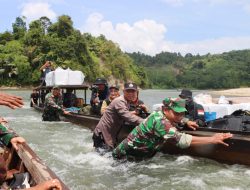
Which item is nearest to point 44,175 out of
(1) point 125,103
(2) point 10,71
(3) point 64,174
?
(3) point 64,174

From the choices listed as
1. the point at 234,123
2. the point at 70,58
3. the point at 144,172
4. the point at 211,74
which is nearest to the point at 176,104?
the point at 144,172

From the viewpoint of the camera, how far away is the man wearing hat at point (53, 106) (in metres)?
12.8

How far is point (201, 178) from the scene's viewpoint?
5.66 metres

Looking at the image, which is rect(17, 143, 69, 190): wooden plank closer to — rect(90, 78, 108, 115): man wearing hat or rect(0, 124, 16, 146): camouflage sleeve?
rect(0, 124, 16, 146): camouflage sleeve

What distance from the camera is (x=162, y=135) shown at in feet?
16.1

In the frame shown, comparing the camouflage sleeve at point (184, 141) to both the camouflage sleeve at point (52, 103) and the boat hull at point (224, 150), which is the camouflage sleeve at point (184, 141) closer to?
the boat hull at point (224, 150)

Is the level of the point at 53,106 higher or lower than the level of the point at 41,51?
lower

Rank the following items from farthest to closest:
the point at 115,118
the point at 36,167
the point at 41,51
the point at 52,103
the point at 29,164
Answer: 1. the point at 41,51
2. the point at 52,103
3. the point at 115,118
4. the point at 29,164
5. the point at 36,167

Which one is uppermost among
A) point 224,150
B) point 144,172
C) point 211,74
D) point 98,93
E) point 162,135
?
point 211,74

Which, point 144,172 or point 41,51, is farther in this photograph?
point 41,51

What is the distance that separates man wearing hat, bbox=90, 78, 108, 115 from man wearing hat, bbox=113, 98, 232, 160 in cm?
412

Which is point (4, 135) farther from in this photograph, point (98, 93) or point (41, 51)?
point (41, 51)

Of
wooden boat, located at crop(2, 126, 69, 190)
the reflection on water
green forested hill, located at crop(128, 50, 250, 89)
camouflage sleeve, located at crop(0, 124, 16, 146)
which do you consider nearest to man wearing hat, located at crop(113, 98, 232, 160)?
the reflection on water

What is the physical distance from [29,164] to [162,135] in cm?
171
